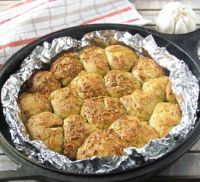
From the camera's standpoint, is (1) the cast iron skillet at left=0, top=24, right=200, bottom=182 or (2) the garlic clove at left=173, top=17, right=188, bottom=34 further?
(2) the garlic clove at left=173, top=17, right=188, bottom=34

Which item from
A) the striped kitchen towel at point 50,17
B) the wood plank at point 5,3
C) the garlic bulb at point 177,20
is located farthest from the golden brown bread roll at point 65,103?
the wood plank at point 5,3

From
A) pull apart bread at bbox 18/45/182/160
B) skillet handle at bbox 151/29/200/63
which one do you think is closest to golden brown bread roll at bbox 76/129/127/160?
pull apart bread at bbox 18/45/182/160

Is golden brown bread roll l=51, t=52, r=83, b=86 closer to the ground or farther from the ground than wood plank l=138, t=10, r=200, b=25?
closer to the ground

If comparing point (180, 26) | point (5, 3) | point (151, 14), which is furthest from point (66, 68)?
point (5, 3)

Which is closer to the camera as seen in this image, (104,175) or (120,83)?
(104,175)

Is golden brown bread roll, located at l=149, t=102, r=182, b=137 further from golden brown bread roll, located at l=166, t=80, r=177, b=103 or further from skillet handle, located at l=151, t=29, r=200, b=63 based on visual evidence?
skillet handle, located at l=151, t=29, r=200, b=63

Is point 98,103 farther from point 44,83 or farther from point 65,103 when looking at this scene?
point 44,83

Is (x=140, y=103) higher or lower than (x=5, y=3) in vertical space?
lower
